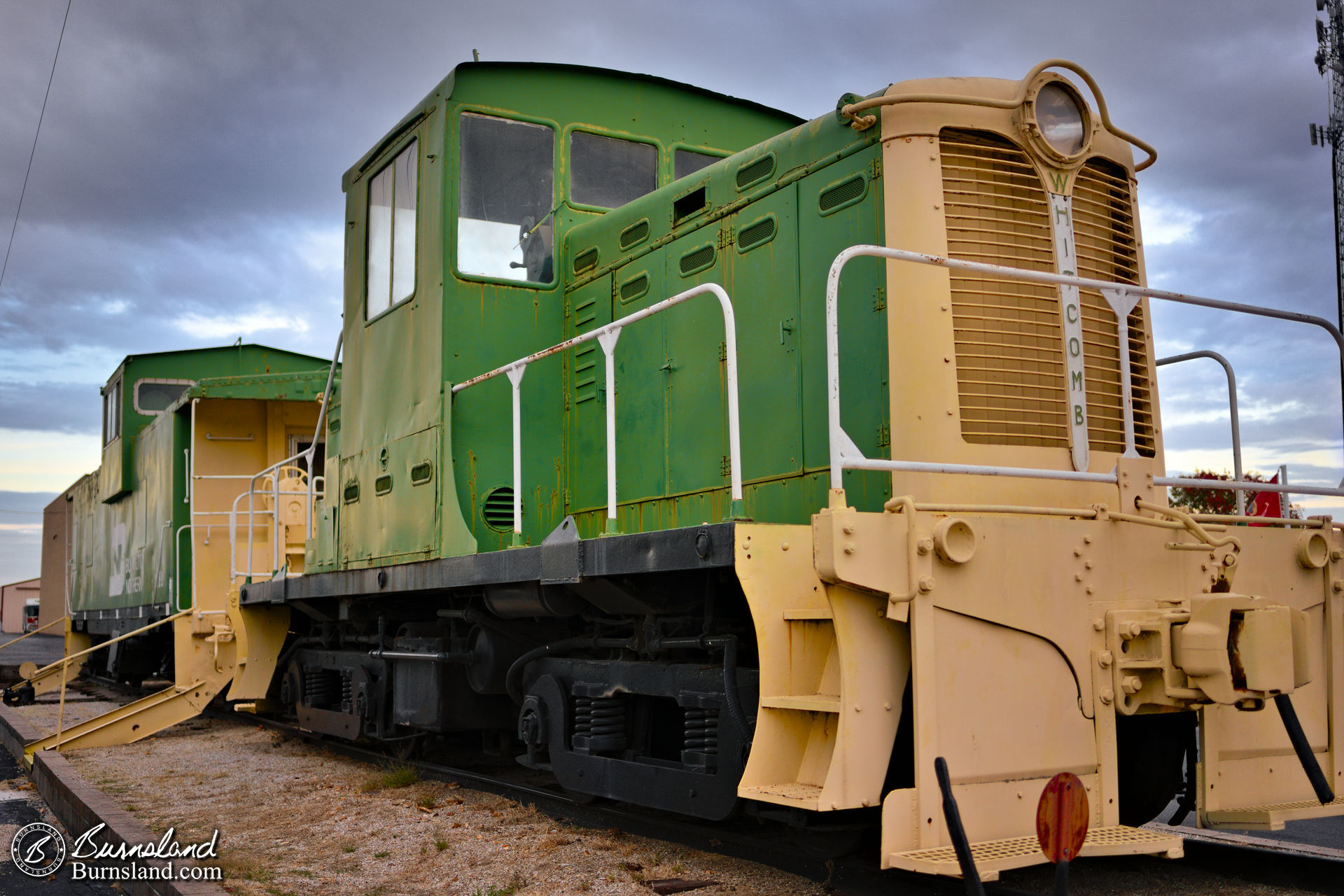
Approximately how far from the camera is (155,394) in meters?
14.6

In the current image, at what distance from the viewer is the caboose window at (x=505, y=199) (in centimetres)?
614

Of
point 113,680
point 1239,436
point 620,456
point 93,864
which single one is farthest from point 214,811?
point 113,680

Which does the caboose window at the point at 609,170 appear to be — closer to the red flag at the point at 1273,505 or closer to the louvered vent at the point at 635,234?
the louvered vent at the point at 635,234

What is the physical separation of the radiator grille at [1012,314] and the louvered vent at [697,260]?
130cm

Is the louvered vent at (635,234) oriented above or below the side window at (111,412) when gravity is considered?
below

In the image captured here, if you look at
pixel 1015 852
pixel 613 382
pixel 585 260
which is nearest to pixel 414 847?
pixel 613 382

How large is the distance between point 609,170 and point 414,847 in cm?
371

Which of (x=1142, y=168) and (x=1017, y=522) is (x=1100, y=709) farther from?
(x=1142, y=168)

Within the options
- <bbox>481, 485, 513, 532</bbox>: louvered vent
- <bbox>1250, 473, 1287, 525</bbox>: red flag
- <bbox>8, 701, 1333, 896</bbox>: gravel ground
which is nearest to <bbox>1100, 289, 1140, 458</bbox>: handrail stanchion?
<bbox>1250, 473, 1287, 525</bbox>: red flag

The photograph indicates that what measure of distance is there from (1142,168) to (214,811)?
5.47 metres

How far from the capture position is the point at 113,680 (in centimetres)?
1575

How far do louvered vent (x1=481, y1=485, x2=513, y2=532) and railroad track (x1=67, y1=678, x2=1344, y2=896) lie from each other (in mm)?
1403

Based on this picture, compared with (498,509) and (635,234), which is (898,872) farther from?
(635,234)

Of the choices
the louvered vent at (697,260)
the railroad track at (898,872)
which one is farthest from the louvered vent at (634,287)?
the railroad track at (898,872)
